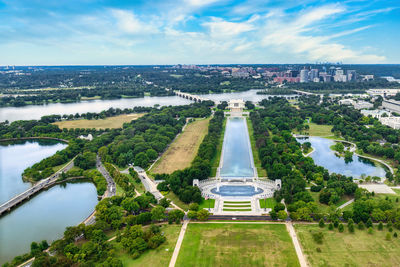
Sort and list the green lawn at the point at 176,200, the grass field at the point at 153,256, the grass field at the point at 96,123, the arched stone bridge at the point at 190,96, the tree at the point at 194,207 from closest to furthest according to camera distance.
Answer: the grass field at the point at 153,256, the tree at the point at 194,207, the green lawn at the point at 176,200, the grass field at the point at 96,123, the arched stone bridge at the point at 190,96

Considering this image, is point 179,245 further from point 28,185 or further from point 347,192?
point 28,185

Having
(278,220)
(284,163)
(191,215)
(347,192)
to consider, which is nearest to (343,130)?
(284,163)

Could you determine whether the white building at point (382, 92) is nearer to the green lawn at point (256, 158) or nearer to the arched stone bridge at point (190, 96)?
the arched stone bridge at point (190, 96)

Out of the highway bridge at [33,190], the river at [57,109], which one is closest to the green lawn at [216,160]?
the highway bridge at [33,190]

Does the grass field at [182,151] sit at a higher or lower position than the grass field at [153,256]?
higher

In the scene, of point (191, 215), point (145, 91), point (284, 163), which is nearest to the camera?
point (191, 215)

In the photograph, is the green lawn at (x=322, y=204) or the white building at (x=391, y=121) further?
the white building at (x=391, y=121)

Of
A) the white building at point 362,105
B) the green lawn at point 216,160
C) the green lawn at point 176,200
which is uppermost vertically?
the white building at point 362,105
